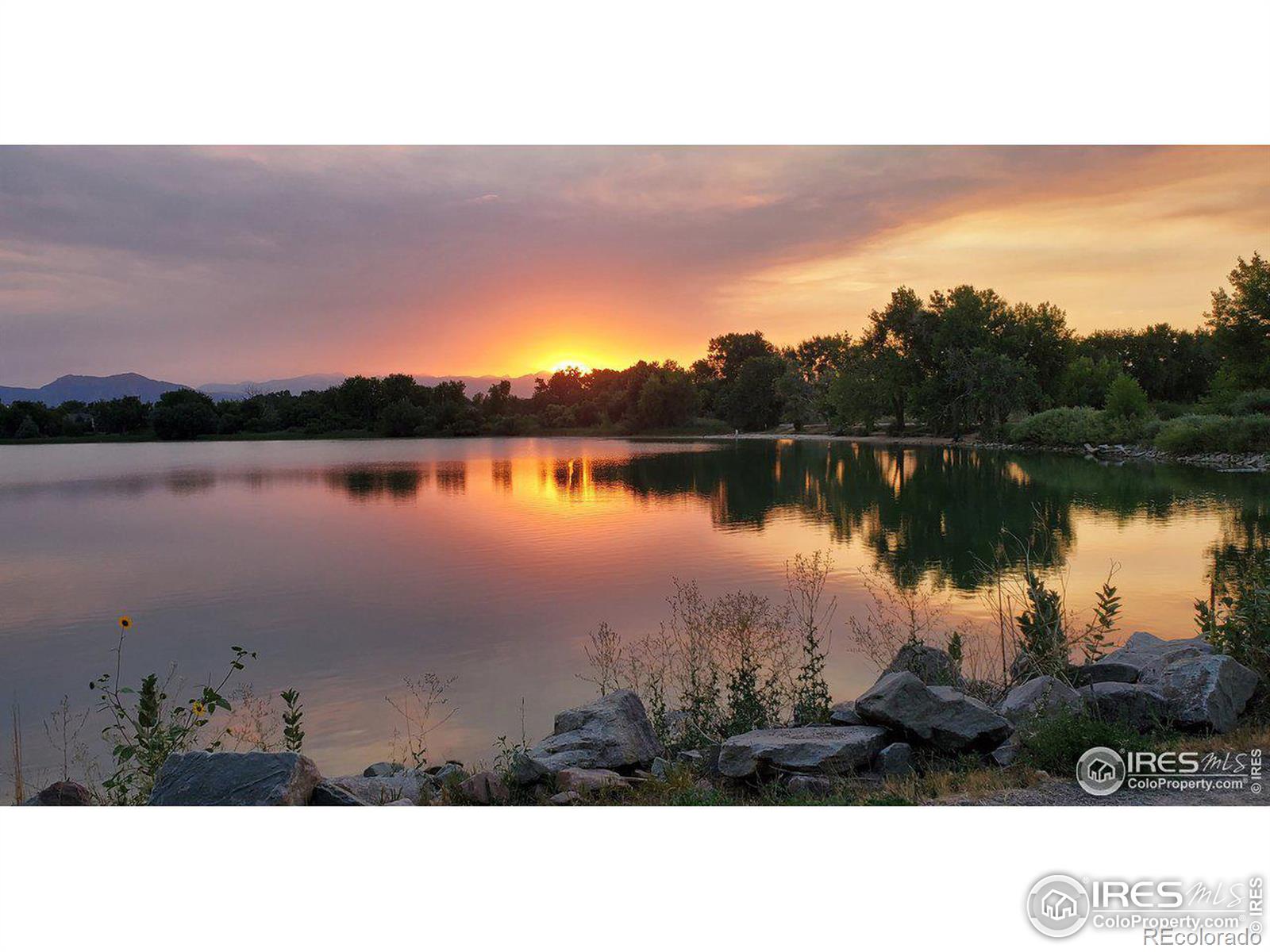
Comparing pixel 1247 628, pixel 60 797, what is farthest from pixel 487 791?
pixel 1247 628

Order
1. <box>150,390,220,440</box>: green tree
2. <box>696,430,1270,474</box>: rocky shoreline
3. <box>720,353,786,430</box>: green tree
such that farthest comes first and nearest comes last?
<box>720,353,786,430</box>: green tree < <box>150,390,220,440</box>: green tree < <box>696,430,1270,474</box>: rocky shoreline

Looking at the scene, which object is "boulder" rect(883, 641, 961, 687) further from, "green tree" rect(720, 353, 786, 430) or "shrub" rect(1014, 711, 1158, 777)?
"green tree" rect(720, 353, 786, 430)

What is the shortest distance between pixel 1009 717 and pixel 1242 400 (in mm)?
36114

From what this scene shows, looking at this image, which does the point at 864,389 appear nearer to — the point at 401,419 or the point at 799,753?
the point at 401,419

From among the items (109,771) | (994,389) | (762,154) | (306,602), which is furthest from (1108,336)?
(109,771)

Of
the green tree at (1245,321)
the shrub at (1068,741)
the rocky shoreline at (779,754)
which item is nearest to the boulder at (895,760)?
the rocky shoreline at (779,754)

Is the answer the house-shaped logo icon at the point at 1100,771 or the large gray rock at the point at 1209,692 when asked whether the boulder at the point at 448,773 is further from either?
the large gray rock at the point at 1209,692

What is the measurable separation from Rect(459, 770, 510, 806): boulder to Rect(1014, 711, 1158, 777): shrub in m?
3.79

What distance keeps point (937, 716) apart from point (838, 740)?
33.9 inches

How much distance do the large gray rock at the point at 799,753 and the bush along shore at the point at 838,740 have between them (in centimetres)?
1

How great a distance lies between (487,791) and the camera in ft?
20.0

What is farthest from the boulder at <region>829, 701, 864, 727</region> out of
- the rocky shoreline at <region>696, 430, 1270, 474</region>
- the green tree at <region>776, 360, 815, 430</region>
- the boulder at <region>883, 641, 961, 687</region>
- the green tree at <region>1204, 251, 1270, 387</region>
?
the green tree at <region>776, 360, 815, 430</region>

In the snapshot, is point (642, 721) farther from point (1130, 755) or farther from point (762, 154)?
point (762, 154)

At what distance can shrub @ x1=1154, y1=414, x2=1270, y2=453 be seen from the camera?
33.4 m
